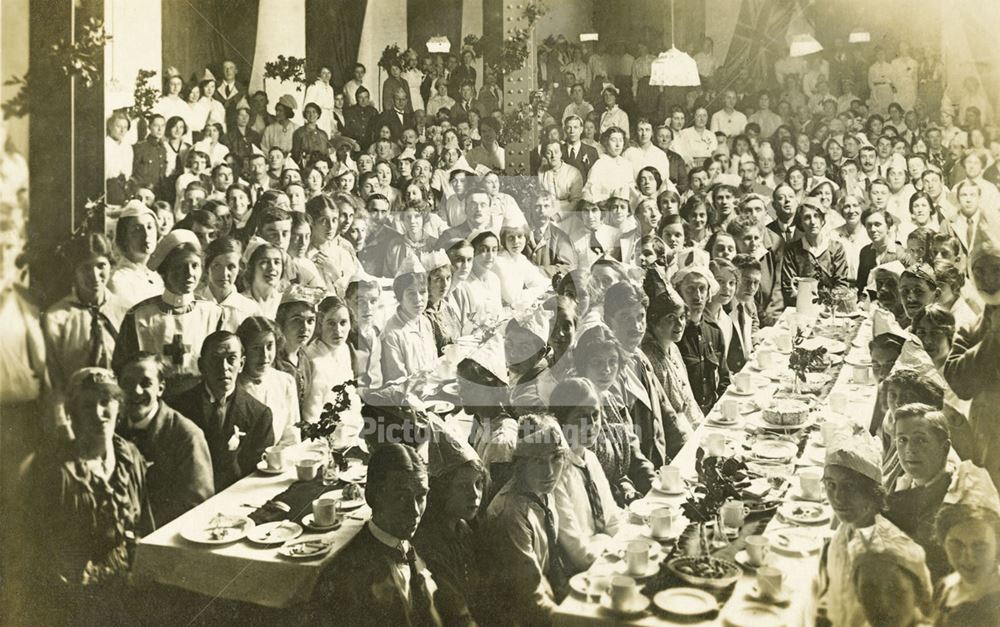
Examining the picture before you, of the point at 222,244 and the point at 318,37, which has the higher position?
the point at 318,37

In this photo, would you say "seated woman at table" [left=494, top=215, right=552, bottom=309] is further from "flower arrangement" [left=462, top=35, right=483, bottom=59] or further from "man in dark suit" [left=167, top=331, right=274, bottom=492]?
"man in dark suit" [left=167, top=331, right=274, bottom=492]

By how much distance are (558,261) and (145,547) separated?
242cm

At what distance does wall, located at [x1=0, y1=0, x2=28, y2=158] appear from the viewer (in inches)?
186

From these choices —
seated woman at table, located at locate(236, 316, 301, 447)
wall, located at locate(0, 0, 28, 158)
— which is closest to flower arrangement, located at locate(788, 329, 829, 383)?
seated woman at table, located at locate(236, 316, 301, 447)

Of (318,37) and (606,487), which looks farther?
(318,37)

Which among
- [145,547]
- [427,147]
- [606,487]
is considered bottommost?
[145,547]

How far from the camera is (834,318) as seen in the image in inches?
183

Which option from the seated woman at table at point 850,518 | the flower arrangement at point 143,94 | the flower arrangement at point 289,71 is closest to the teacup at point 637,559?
the seated woman at table at point 850,518

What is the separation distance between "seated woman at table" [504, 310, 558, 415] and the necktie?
1.23ft

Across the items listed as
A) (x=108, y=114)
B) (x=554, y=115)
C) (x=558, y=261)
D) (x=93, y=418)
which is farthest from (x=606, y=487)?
(x=108, y=114)

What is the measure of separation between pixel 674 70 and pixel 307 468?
99.7 inches

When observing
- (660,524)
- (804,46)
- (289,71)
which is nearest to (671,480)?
(660,524)

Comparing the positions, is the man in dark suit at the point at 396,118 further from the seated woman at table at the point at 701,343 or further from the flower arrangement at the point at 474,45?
the seated woman at table at the point at 701,343

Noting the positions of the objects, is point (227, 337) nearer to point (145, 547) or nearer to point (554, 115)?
point (145, 547)
